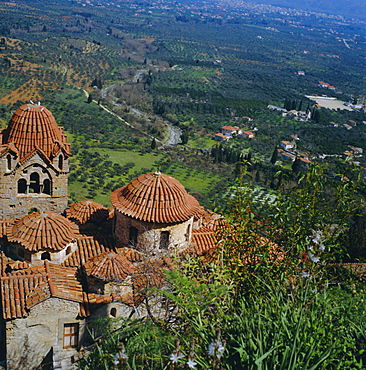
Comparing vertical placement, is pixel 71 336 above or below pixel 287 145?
above

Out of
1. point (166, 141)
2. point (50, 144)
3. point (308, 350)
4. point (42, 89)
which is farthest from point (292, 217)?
point (42, 89)

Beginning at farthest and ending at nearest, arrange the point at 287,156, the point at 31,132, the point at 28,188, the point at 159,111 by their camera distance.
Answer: the point at 159,111 < the point at 287,156 < the point at 28,188 < the point at 31,132

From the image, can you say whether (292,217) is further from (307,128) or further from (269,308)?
(307,128)

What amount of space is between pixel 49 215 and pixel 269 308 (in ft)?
42.2

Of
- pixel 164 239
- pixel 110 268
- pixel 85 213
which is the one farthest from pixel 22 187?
pixel 164 239

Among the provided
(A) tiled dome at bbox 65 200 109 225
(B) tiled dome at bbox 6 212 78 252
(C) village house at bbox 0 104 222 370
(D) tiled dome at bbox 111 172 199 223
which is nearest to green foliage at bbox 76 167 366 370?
(C) village house at bbox 0 104 222 370

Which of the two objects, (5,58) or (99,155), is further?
(5,58)

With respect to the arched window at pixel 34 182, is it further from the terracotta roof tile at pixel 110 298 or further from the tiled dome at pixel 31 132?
the terracotta roof tile at pixel 110 298

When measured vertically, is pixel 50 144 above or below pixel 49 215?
above

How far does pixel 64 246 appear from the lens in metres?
21.8

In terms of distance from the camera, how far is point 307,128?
126 metres

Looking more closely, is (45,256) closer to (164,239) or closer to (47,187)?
(47,187)

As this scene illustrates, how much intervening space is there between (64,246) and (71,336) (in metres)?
3.84

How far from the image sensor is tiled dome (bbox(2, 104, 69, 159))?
78.7 ft
